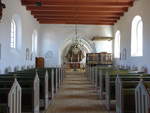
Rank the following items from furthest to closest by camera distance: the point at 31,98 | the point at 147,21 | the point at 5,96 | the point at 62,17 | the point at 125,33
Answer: the point at 62,17, the point at 125,33, the point at 147,21, the point at 31,98, the point at 5,96

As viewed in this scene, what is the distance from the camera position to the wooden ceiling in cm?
1482

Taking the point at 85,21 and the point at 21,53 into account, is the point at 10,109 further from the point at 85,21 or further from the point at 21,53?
the point at 85,21

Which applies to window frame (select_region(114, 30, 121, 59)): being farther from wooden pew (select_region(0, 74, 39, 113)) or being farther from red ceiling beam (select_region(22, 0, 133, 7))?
wooden pew (select_region(0, 74, 39, 113))

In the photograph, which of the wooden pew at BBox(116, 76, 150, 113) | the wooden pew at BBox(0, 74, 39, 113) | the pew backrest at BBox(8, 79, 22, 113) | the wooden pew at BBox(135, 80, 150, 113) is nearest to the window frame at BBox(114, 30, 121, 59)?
the wooden pew at BBox(116, 76, 150, 113)

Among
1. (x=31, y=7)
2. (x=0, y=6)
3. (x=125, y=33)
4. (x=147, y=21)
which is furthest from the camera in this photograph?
(x=125, y=33)

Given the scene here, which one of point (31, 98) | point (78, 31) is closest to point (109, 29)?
point (78, 31)

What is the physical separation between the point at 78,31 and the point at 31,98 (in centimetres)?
1647

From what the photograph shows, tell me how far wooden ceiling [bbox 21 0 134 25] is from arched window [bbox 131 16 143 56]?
3.60 feet

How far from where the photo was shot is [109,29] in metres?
22.5

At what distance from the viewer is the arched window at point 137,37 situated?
15.0 meters

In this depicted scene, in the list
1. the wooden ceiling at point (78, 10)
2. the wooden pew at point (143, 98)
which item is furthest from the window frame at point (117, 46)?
the wooden pew at point (143, 98)

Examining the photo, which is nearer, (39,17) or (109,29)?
(39,17)

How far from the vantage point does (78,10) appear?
16797mm

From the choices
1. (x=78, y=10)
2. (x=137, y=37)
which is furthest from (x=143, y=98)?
(x=78, y=10)
